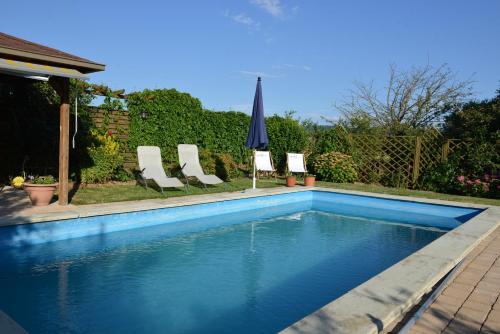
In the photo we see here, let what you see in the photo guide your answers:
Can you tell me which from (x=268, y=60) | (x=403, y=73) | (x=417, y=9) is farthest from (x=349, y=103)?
(x=417, y=9)

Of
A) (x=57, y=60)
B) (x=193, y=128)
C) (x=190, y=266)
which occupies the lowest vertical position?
(x=190, y=266)

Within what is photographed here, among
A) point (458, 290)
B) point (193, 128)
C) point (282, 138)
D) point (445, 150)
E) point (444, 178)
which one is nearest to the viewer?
point (458, 290)

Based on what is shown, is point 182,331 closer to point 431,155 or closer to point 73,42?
point 431,155

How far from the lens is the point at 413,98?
2250 cm

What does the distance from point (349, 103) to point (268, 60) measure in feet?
23.7

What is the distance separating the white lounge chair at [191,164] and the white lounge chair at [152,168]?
66cm

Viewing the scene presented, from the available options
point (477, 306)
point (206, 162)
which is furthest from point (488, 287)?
point (206, 162)

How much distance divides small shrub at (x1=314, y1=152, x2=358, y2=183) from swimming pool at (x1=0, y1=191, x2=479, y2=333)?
4320mm

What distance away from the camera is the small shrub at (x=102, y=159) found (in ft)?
28.9

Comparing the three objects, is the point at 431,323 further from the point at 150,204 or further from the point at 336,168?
the point at 336,168

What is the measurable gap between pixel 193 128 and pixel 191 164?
2.09 metres

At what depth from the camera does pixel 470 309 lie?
314 centimetres

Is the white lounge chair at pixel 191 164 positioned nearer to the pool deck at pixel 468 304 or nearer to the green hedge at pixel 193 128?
the green hedge at pixel 193 128

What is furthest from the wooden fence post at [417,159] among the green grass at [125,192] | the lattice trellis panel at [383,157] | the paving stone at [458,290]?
the paving stone at [458,290]
